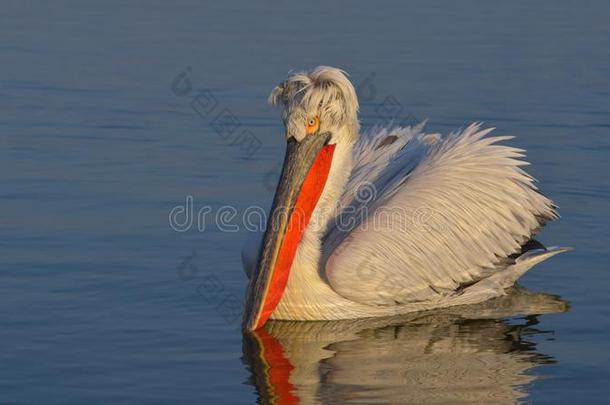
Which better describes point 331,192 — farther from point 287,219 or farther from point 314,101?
point 314,101

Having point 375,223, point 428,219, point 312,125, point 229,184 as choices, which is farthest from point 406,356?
point 229,184

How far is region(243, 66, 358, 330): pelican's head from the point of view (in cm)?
683

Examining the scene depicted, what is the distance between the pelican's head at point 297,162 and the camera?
683 centimetres

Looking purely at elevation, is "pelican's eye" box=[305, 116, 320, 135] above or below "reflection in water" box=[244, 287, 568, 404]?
above

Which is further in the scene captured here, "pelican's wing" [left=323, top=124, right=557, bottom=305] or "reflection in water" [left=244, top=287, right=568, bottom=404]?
"pelican's wing" [left=323, top=124, right=557, bottom=305]

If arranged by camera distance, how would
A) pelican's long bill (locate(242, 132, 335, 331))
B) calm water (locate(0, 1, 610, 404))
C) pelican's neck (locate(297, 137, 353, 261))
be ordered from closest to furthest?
calm water (locate(0, 1, 610, 404))
pelican's long bill (locate(242, 132, 335, 331))
pelican's neck (locate(297, 137, 353, 261))

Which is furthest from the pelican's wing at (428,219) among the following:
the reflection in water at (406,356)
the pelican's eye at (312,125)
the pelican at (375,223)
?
the pelican's eye at (312,125)

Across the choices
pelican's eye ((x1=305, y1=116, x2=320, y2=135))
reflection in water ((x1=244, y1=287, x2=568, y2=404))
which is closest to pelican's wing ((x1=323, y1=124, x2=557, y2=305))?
reflection in water ((x1=244, y1=287, x2=568, y2=404))

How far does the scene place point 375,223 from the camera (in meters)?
7.18

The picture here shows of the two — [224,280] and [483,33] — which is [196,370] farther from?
[483,33]

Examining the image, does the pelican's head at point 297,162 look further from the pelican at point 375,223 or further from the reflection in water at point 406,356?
the reflection in water at point 406,356

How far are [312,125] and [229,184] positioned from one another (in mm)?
2375

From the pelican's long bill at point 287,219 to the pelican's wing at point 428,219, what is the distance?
9.4 inches

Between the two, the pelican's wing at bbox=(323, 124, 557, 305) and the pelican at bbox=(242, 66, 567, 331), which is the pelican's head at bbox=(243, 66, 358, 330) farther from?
the pelican's wing at bbox=(323, 124, 557, 305)
